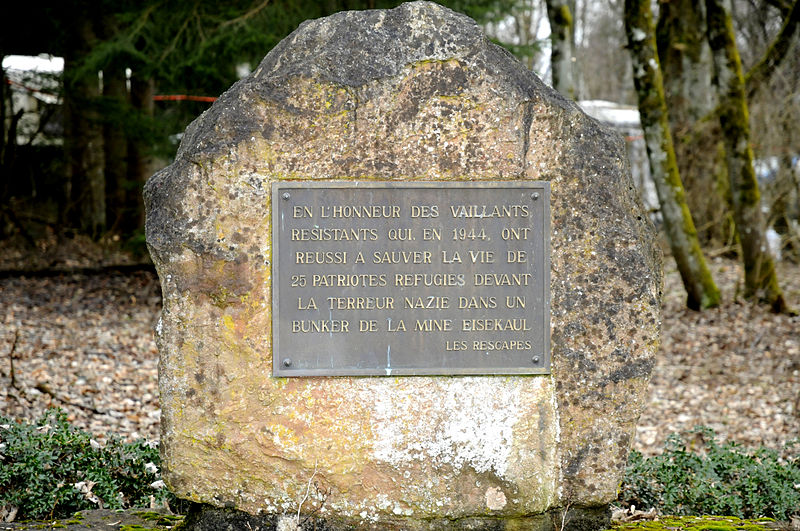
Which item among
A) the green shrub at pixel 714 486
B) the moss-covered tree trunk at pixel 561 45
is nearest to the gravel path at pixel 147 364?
the green shrub at pixel 714 486

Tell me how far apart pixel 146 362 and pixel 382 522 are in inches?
205


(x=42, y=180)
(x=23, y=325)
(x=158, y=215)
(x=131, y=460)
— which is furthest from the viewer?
(x=42, y=180)

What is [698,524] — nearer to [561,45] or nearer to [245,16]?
[561,45]

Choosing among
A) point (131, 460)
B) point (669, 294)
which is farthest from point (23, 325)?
point (669, 294)

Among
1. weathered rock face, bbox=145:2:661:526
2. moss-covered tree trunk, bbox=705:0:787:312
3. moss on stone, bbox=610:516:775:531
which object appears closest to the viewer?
weathered rock face, bbox=145:2:661:526

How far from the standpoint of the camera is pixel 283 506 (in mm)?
3676

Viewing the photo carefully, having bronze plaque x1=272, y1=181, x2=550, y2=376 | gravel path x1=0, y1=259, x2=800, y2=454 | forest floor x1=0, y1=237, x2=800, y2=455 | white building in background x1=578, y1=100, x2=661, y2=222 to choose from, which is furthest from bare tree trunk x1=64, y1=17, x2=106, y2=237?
white building in background x1=578, y1=100, x2=661, y2=222

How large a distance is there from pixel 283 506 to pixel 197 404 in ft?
1.89

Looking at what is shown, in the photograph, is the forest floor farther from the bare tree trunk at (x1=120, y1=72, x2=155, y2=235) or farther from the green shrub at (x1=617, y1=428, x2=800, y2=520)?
the bare tree trunk at (x1=120, y1=72, x2=155, y2=235)

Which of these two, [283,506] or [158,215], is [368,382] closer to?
[283,506]

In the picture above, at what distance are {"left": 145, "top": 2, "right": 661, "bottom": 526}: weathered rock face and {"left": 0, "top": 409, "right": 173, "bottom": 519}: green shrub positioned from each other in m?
0.97

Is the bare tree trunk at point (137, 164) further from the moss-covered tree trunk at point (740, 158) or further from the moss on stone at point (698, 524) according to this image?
the moss on stone at point (698, 524)

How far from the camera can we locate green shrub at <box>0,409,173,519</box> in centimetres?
425

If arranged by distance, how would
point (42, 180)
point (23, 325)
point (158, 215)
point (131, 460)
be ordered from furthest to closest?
point (42, 180) < point (23, 325) < point (131, 460) < point (158, 215)
